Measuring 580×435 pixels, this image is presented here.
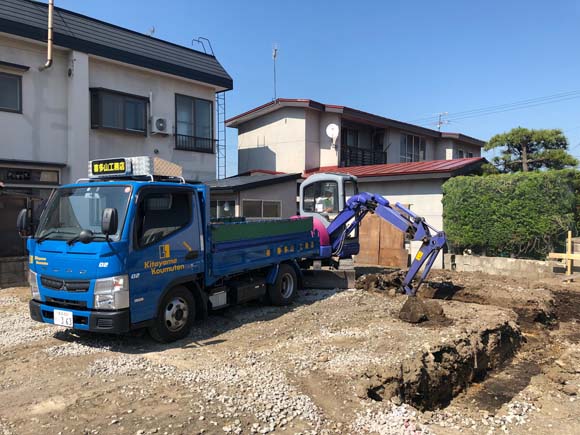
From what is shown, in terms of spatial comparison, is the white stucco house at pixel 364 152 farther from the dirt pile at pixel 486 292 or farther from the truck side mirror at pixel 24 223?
the truck side mirror at pixel 24 223

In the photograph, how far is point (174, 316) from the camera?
6434 mm

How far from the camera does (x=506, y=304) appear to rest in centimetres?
929

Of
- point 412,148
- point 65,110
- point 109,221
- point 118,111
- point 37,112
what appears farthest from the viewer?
point 412,148

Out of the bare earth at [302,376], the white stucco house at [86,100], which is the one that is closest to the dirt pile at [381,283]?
the bare earth at [302,376]

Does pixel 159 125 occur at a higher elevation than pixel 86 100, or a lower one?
lower

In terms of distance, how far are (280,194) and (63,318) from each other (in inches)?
435

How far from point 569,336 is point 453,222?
6.79 meters

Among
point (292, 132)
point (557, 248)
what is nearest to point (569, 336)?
point (557, 248)

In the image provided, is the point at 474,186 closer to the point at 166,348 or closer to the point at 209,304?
the point at 209,304

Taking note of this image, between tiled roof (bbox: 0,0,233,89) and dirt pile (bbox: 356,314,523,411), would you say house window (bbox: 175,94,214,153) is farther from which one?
dirt pile (bbox: 356,314,523,411)

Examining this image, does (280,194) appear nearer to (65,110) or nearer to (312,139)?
(312,139)

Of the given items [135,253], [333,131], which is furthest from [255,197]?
[135,253]

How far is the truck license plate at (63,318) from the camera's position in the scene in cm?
585

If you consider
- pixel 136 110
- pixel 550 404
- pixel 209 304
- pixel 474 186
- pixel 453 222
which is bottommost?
pixel 550 404
